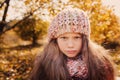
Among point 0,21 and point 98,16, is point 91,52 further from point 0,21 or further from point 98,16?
point 0,21

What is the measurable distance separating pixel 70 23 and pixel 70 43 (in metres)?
0.20

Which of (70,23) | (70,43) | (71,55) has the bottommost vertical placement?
(71,55)

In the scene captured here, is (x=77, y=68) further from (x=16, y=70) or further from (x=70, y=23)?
(x=16, y=70)

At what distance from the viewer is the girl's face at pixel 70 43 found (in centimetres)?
353

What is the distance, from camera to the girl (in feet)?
11.7

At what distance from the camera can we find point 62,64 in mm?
3705

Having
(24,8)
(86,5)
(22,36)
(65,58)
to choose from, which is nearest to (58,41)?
(65,58)

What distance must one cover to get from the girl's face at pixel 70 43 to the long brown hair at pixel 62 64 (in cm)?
7

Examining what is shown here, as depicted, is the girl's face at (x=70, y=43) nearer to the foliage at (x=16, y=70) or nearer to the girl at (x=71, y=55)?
the girl at (x=71, y=55)

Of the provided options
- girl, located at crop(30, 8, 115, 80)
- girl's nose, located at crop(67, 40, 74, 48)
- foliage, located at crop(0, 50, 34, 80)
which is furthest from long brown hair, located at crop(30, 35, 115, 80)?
foliage, located at crop(0, 50, 34, 80)

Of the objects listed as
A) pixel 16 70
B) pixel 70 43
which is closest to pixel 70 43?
→ pixel 70 43

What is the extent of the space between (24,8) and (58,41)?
187 inches

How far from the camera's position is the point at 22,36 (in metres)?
20.7

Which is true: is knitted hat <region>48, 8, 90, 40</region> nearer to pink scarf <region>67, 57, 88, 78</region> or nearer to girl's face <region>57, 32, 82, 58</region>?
girl's face <region>57, 32, 82, 58</region>
